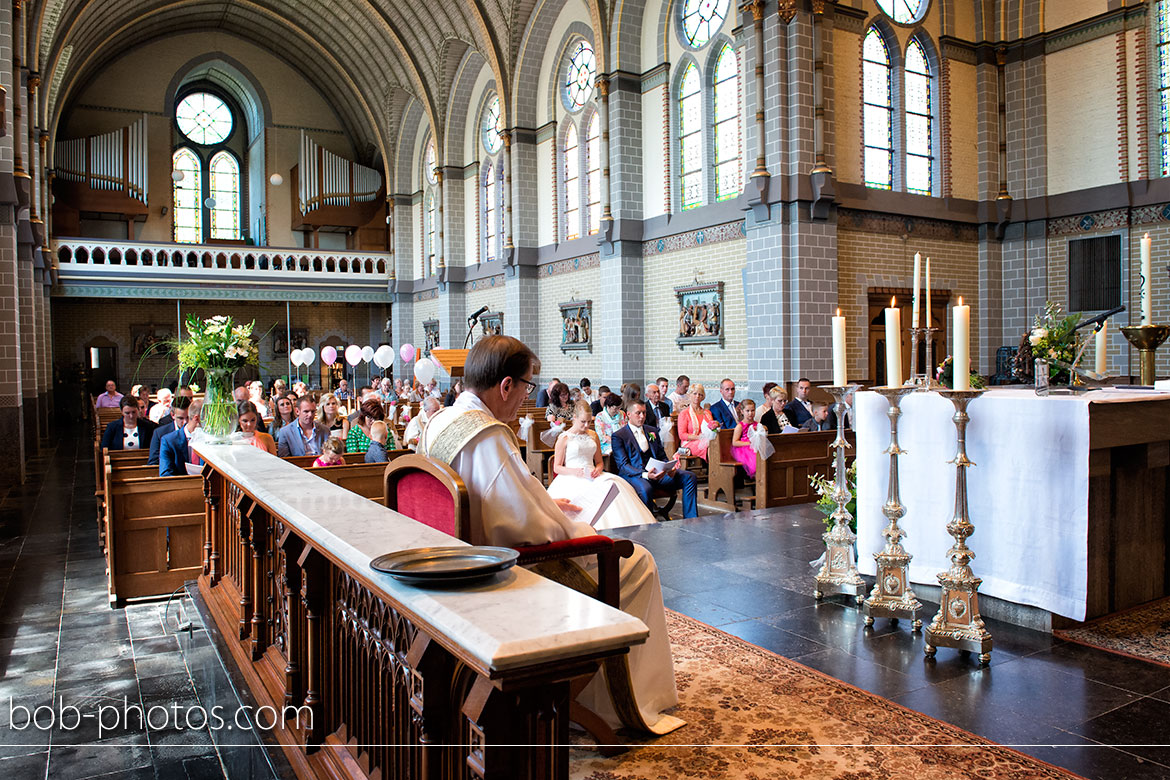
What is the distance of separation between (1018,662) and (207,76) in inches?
1187

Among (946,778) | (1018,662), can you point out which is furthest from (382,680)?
(1018,662)

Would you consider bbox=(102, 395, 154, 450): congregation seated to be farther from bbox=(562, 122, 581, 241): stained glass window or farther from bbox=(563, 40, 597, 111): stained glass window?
bbox=(563, 40, 597, 111): stained glass window

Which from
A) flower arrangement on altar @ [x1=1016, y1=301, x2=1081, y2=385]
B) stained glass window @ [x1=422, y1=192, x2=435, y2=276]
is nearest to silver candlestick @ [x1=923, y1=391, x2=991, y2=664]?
flower arrangement on altar @ [x1=1016, y1=301, x2=1081, y2=385]

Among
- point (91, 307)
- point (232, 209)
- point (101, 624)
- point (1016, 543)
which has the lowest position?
point (101, 624)

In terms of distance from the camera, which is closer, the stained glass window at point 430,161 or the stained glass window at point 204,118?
the stained glass window at point 430,161

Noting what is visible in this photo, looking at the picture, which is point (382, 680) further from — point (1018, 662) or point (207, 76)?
point (207, 76)

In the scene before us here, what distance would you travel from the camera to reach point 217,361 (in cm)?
564

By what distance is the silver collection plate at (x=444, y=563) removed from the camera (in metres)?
1.81

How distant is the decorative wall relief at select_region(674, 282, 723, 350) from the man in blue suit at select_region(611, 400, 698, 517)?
20.5ft

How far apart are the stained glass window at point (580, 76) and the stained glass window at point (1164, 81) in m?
9.31

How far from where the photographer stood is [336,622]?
8.75 feet

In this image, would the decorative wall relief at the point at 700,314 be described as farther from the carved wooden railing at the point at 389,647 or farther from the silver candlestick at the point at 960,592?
the carved wooden railing at the point at 389,647

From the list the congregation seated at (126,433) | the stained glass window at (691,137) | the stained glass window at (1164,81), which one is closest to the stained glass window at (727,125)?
the stained glass window at (691,137)

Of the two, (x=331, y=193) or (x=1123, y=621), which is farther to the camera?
(x=331, y=193)
